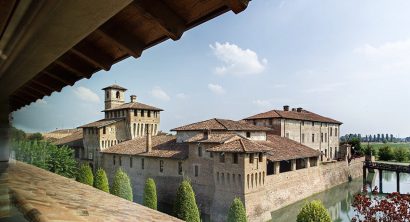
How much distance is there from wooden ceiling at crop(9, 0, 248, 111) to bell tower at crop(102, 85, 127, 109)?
1475 inches

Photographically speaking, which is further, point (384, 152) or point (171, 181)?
point (384, 152)

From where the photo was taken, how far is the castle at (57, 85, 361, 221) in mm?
19500

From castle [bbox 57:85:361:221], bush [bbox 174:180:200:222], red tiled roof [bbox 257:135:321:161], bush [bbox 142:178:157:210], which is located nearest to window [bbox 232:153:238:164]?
castle [bbox 57:85:361:221]

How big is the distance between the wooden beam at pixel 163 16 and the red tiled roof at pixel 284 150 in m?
21.4

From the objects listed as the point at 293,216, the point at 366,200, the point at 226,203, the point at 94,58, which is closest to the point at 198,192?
the point at 226,203

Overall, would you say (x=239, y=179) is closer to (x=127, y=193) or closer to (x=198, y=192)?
(x=198, y=192)

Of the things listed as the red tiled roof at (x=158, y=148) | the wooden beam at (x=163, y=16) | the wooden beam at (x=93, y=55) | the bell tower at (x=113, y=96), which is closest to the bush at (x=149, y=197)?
the red tiled roof at (x=158, y=148)

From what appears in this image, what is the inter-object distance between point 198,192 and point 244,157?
17.5 feet

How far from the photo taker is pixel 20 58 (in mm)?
2486

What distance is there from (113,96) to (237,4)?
39.8 metres

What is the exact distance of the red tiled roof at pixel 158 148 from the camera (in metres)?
24.4

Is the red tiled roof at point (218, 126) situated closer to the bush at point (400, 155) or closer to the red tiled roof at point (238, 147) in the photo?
the red tiled roof at point (238, 147)

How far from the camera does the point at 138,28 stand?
230cm

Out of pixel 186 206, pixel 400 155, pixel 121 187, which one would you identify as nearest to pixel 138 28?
pixel 186 206
